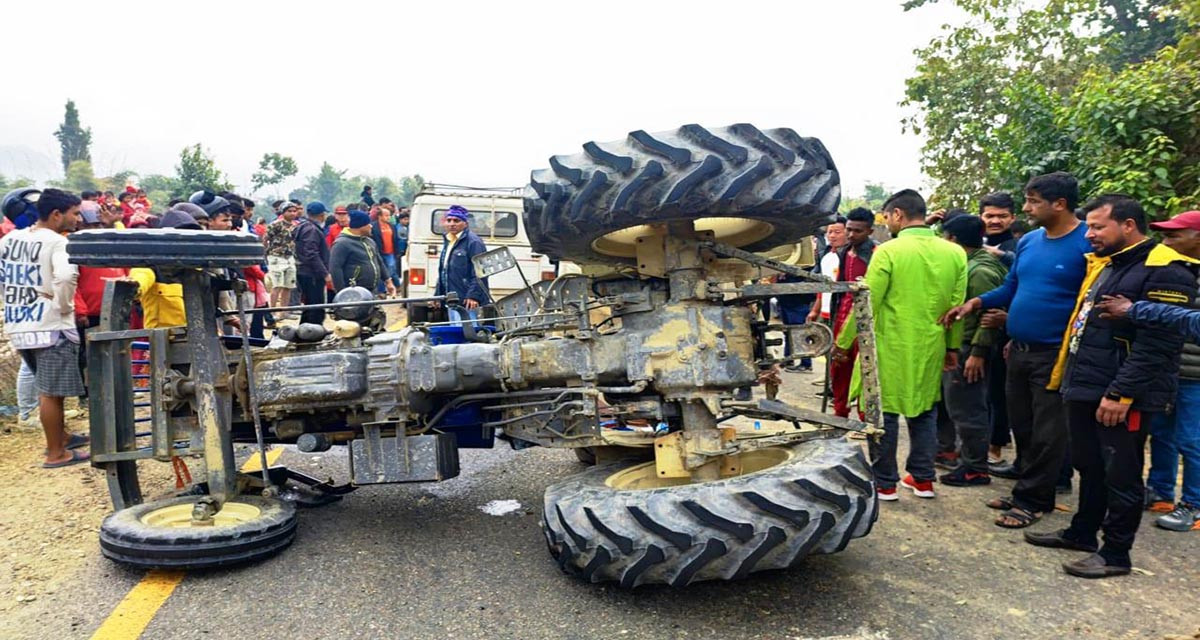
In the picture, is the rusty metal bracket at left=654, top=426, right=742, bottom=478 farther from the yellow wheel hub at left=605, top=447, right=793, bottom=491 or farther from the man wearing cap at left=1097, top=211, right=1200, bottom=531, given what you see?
the man wearing cap at left=1097, top=211, right=1200, bottom=531

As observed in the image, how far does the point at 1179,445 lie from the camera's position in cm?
441

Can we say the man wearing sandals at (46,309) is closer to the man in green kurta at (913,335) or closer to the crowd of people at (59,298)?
the crowd of people at (59,298)

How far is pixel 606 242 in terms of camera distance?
13.1 feet

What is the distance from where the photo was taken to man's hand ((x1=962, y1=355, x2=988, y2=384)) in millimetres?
4855

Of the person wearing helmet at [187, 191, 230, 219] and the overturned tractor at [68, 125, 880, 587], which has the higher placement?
the person wearing helmet at [187, 191, 230, 219]

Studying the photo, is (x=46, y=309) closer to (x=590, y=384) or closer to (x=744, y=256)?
(x=590, y=384)

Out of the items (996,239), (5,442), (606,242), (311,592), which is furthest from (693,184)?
(5,442)

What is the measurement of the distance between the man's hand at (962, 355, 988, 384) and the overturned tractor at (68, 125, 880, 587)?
144 cm

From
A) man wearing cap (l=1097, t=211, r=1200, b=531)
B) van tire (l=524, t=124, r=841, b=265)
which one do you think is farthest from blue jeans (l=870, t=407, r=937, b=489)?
van tire (l=524, t=124, r=841, b=265)

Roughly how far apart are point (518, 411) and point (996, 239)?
3.92 m

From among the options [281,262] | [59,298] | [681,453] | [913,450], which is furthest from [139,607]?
[281,262]

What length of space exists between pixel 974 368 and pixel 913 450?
0.70m

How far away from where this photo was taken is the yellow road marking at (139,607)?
3.09 m

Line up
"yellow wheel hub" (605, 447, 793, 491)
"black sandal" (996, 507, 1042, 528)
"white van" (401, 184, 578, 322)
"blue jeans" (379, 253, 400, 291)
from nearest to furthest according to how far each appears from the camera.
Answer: "yellow wheel hub" (605, 447, 793, 491) < "black sandal" (996, 507, 1042, 528) < "white van" (401, 184, 578, 322) < "blue jeans" (379, 253, 400, 291)
